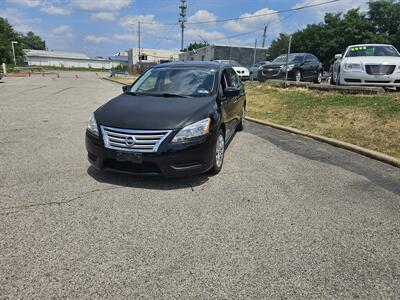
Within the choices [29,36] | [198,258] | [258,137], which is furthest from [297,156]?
[29,36]

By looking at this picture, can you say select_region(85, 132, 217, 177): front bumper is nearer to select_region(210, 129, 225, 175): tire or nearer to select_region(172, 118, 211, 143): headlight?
select_region(172, 118, 211, 143): headlight

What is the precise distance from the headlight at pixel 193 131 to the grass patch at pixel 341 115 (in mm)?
3629

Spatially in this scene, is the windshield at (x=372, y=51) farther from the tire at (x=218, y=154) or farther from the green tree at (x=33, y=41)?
the green tree at (x=33, y=41)

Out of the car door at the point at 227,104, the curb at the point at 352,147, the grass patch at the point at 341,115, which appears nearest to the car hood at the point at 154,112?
the car door at the point at 227,104

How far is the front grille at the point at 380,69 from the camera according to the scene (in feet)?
30.1

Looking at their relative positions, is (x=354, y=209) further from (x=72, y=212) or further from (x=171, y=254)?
(x=72, y=212)

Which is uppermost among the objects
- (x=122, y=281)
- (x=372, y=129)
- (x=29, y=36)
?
(x=29, y=36)

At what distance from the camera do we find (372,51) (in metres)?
10.2

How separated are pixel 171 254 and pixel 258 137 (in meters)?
4.64

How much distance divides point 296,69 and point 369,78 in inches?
198

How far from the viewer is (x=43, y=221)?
10.1 feet

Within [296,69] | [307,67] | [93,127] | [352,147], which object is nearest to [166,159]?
[93,127]

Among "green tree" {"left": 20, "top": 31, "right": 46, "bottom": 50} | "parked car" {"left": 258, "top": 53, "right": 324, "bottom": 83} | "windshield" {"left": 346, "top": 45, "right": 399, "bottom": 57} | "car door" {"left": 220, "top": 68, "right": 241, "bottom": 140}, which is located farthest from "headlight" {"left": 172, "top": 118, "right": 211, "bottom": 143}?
"green tree" {"left": 20, "top": 31, "right": 46, "bottom": 50}

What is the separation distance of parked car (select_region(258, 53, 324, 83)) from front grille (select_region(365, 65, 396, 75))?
504 cm
